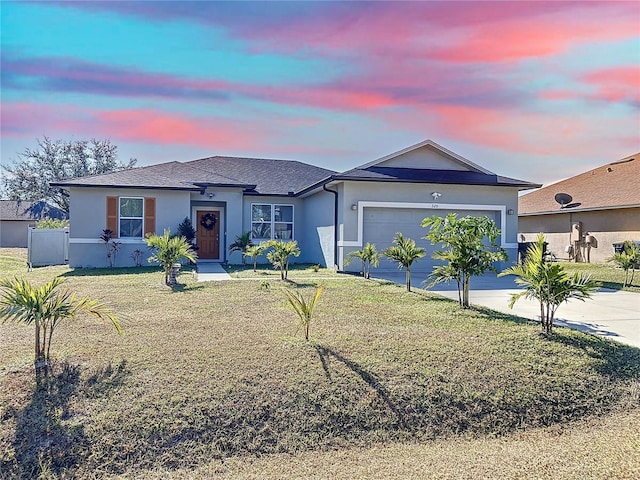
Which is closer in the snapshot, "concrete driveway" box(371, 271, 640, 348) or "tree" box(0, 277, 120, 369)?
"tree" box(0, 277, 120, 369)

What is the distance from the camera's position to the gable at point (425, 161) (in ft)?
50.4

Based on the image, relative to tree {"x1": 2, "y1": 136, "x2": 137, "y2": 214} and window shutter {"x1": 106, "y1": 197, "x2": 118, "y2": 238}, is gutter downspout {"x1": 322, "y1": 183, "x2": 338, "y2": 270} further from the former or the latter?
tree {"x1": 2, "y1": 136, "x2": 137, "y2": 214}

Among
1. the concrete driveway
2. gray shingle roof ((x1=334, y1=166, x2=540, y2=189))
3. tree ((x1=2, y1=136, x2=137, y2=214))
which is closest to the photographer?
the concrete driveway

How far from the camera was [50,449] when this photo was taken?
145 inches

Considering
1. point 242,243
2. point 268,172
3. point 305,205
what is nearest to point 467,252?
point 242,243

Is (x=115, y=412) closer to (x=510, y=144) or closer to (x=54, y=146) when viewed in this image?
(x=510, y=144)

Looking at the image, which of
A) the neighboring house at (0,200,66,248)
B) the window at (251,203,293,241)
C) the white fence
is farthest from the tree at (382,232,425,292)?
the neighboring house at (0,200,66,248)

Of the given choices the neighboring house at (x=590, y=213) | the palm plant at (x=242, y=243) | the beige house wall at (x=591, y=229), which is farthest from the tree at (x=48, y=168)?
→ the beige house wall at (x=591, y=229)

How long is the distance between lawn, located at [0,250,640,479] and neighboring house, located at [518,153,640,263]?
1407cm

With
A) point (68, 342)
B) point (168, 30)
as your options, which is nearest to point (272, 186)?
point (168, 30)

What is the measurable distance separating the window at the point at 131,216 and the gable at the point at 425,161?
28.8ft

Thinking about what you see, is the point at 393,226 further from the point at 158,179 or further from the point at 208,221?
the point at 158,179

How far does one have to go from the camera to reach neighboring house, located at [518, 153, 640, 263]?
17500mm

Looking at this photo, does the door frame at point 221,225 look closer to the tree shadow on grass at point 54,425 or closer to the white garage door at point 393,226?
the white garage door at point 393,226
